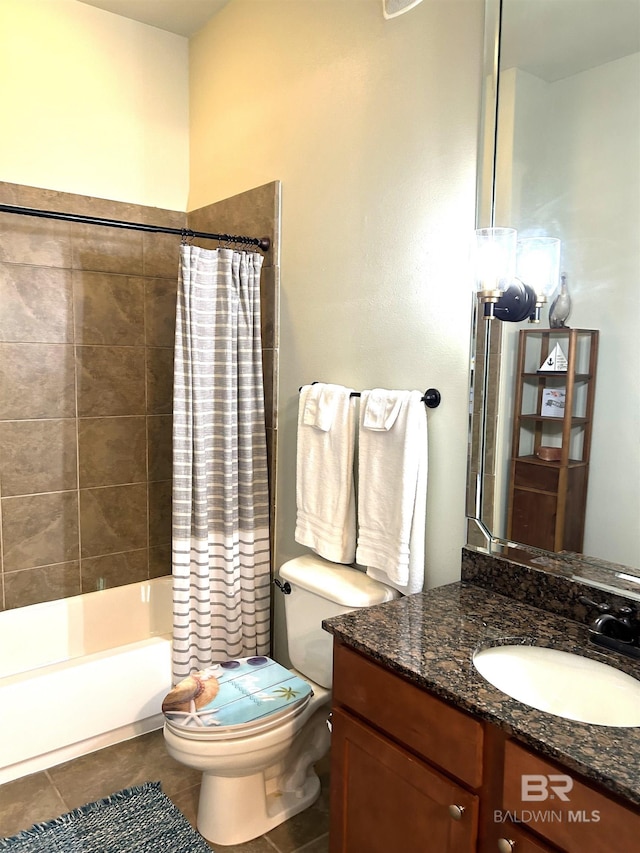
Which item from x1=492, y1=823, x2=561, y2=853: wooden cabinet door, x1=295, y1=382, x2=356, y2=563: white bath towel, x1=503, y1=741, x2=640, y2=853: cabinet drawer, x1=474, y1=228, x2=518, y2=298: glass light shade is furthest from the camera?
x1=295, y1=382, x2=356, y2=563: white bath towel

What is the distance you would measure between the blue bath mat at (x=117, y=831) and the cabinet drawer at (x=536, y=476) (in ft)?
4.64

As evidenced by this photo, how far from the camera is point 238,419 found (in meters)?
2.43

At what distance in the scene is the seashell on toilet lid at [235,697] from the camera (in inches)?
70.3

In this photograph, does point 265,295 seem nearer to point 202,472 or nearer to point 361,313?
point 361,313

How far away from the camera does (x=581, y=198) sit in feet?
4.87

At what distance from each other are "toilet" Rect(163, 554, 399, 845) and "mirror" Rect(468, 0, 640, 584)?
65 cm

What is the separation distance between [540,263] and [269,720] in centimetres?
145

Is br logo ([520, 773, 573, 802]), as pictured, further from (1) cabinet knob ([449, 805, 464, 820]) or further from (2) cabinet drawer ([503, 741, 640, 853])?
(1) cabinet knob ([449, 805, 464, 820])

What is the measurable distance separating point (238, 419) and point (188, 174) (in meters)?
1.34

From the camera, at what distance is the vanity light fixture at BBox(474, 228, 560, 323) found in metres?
1.59

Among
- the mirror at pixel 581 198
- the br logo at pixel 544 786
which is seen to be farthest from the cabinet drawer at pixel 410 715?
the mirror at pixel 581 198

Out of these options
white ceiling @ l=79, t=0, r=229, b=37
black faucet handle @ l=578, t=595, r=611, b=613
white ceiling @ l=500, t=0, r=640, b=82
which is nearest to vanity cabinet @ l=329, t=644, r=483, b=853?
black faucet handle @ l=578, t=595, r=611, b=613

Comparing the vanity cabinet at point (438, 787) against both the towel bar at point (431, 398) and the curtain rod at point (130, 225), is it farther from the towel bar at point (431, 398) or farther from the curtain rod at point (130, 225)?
the curtain rod at point (130, 225)

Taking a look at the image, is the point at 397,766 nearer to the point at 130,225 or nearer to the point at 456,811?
the point at 456,811
